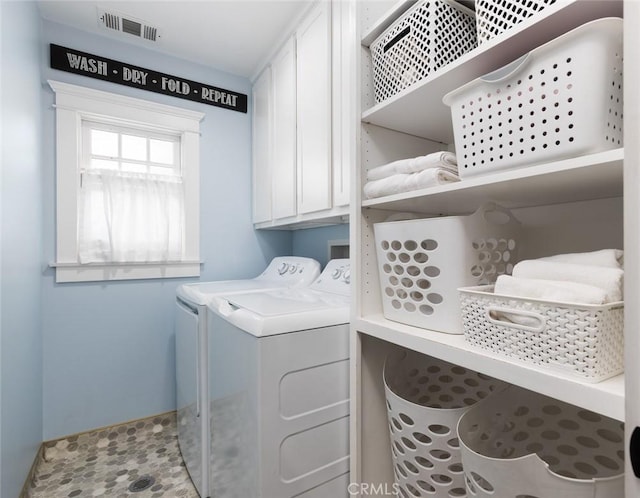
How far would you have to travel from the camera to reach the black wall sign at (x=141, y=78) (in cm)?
211

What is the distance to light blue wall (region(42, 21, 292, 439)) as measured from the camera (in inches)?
82.4

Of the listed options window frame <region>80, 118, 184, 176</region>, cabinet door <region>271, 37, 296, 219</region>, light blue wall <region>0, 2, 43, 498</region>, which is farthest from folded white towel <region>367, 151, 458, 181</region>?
window frame <region>80, 118, 184, 176</region>

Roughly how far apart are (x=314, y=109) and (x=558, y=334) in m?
1.64

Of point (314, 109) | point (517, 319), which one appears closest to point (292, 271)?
point (314, 109)

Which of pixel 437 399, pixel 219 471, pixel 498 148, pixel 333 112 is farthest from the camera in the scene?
pixel 333 112

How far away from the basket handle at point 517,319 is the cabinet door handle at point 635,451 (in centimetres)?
18

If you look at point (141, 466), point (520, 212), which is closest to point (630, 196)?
point (520, 212)

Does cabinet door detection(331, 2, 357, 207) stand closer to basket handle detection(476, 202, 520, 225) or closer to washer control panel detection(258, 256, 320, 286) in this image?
washer control panel detection(258, 256, 320, 286)

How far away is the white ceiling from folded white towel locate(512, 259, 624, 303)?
1.94 metres

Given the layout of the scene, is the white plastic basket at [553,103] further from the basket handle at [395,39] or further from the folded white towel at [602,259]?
the basket handle at [395,39]

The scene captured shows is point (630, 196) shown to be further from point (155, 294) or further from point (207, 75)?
point (207, 75)

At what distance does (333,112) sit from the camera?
1.72 m

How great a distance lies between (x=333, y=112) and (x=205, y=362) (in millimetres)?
1367

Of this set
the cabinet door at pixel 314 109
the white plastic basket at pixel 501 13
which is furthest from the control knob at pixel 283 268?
the white plastic basket at pixel 501 13
